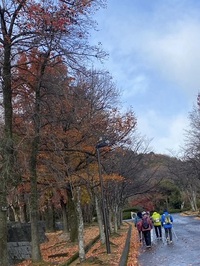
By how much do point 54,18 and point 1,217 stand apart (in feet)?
21.3

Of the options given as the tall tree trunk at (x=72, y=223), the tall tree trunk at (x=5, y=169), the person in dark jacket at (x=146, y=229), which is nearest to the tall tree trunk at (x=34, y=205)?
the tall tree trunk at (x=5, y=169)

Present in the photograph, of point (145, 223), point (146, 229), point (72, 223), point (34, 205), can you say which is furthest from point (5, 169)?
point (72, 223)

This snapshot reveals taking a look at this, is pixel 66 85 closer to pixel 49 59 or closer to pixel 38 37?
pixel 49 59

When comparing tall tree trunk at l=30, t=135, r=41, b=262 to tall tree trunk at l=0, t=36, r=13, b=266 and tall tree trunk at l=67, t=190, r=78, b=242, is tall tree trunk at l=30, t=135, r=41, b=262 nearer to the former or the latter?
tall tree trunk at l=0, t=36, r=13, b=266

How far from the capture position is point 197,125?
4106cm

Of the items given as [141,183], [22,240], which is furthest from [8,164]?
[141,183]

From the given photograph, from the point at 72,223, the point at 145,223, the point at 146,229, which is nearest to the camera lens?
the point at 146,229

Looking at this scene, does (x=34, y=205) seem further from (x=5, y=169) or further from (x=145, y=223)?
(x=145, y=223)

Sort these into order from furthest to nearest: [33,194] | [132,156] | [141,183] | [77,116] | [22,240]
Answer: [141,183] → [132,156] → [22,240] → [77,116] → [33,194]

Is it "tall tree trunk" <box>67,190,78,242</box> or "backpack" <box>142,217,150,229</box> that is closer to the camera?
"backpack" <box>142,217,150,229</box>

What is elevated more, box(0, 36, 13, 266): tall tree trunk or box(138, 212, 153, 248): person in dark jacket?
box(0, 36, 13, 266): tall tree trunk

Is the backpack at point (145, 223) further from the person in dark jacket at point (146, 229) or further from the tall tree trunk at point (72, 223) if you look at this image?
the tall tree trunk at point (72, 223)

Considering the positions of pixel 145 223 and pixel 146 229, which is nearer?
pixel 146 229

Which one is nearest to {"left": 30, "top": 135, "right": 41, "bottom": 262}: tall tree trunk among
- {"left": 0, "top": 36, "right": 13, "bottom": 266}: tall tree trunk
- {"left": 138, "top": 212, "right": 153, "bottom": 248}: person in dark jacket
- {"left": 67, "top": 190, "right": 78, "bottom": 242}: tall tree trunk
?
{"left": 0, "top": 36, "right": 13, "bottom": 266}: tall tree trunk
